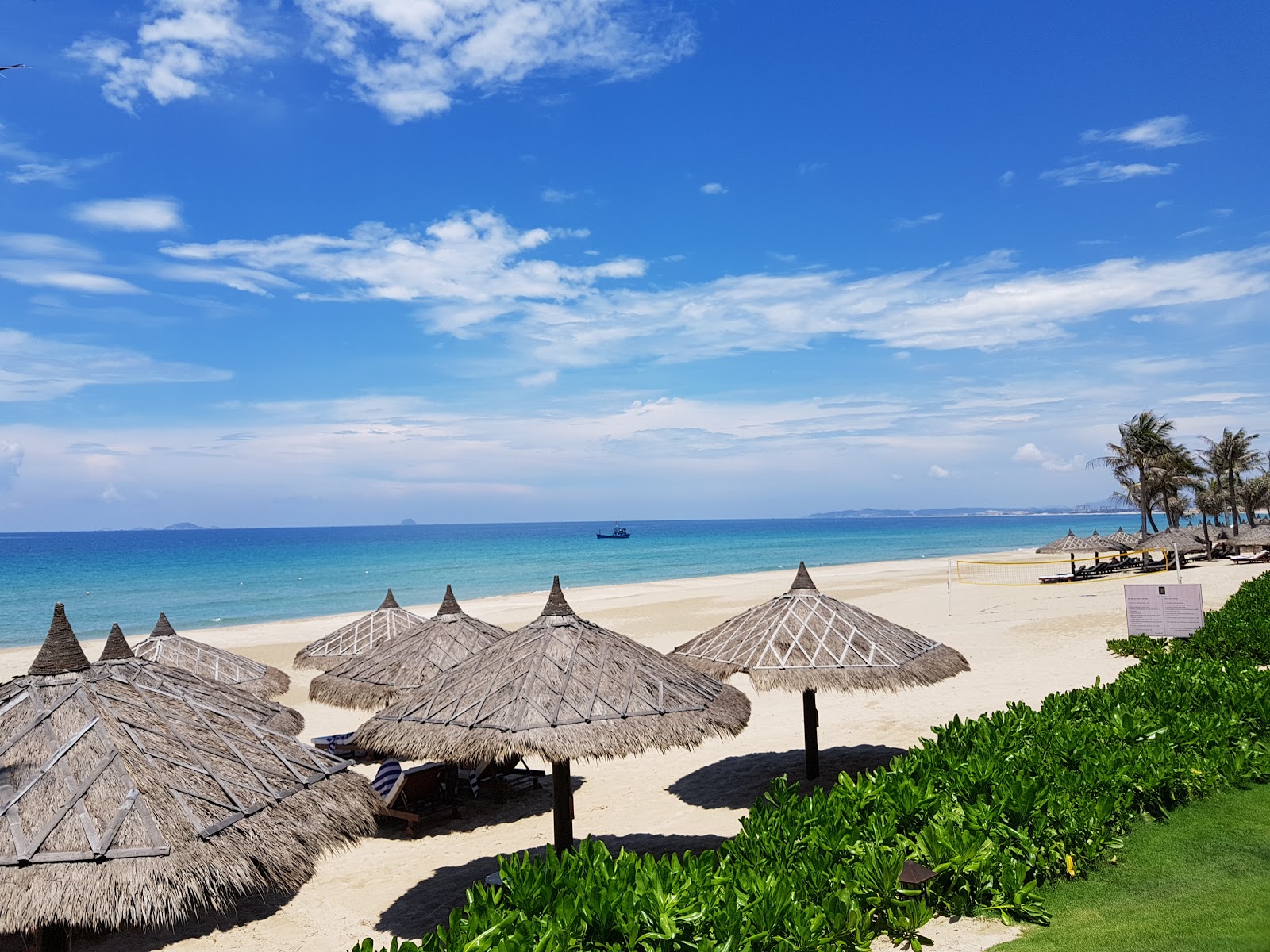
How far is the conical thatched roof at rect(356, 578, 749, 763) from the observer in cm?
684

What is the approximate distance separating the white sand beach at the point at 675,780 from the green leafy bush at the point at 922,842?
20.8 inches

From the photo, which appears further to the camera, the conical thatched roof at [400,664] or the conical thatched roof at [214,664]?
the conical thatched roof at [214,664]

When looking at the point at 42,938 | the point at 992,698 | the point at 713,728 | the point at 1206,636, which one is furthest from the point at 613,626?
the point at 42,938

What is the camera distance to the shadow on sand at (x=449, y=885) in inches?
301

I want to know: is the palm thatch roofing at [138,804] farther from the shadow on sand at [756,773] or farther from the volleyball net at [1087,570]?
the volleyball net at [1087,570]

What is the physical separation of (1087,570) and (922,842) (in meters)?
36.6

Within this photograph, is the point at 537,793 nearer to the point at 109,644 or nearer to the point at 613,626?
the point at 109,644

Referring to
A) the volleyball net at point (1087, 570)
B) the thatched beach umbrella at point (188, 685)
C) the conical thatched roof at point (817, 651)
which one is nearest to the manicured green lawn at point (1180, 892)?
the conical thatched roof at point (817, 651)

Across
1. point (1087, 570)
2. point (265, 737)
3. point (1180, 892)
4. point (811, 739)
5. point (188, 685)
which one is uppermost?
point (188, 685)

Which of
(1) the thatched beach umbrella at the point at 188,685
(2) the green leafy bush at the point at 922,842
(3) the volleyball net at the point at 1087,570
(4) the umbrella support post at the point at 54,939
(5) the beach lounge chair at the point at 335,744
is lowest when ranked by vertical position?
(3) the volleyball net at the point at 1087,570

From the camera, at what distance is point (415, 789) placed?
419 inches

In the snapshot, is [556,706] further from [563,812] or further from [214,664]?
[214,664]

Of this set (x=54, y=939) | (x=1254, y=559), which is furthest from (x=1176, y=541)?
(x=54, y=939)

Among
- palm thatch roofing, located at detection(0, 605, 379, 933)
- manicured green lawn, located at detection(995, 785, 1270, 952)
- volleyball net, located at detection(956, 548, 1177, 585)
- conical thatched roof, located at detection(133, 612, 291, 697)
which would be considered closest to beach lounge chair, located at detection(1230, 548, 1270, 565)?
volleyball net, located at detection(956, 548, 1177, 585)
